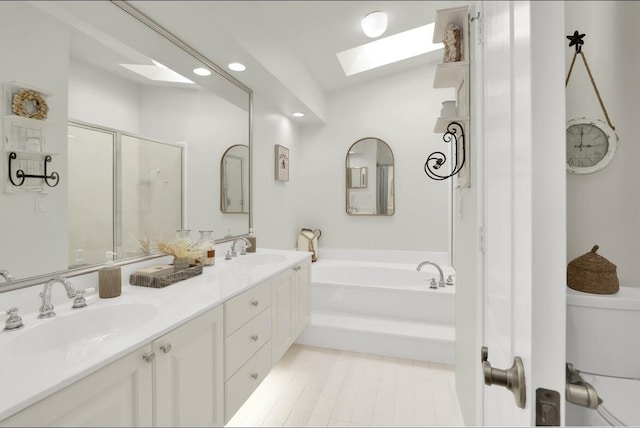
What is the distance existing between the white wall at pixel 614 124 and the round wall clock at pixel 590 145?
23 mm

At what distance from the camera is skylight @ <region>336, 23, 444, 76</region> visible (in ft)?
10.1

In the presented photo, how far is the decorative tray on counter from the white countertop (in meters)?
0.03

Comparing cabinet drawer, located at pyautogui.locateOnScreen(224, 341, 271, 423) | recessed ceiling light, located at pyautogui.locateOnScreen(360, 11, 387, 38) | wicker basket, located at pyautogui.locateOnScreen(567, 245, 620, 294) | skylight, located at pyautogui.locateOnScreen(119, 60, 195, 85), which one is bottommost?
cabinet drawer, located at pyautogui.locateOnScreen(224, 341, 271, 423)

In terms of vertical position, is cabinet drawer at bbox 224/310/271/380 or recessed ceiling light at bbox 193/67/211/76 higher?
recessed ceiling light at bbox 193/67/211/76

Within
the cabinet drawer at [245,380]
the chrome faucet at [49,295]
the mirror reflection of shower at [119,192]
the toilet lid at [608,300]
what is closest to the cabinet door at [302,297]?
the cabinet drawer at [245,380]

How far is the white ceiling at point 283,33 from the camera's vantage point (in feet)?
5.55

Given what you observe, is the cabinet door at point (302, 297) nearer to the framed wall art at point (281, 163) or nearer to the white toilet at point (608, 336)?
the framed wall art at point (281, 163)

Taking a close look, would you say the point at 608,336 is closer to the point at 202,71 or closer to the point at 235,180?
the point at 235,180

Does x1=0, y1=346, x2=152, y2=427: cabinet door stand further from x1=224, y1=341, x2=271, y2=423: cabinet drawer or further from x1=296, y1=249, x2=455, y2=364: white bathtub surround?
x1=296, y1=249, x2=455, y2=364: white bathtub surround

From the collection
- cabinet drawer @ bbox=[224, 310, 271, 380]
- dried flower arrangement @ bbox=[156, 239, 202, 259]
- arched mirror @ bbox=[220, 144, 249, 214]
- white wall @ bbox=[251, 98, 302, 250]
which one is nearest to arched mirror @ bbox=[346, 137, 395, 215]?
white wall @ bbox=[251, 98, 302, 250]

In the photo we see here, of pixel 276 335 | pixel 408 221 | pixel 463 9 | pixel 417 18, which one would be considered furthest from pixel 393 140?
pixel 276 335

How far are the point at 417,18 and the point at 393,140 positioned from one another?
1.30m

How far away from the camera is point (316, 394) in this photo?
201cm

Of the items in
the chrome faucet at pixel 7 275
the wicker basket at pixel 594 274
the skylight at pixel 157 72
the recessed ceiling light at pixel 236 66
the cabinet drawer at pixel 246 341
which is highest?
the recessed ceiling light at pixel 236 66
